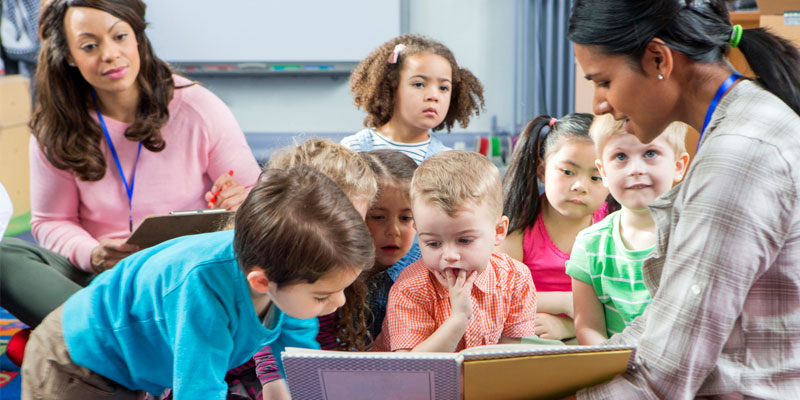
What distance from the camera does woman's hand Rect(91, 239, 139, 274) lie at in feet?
6.02

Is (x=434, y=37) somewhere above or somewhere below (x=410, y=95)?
above

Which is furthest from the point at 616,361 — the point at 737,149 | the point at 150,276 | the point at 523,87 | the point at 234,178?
the point at 523,87

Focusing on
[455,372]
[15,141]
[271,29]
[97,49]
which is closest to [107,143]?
[97,49]

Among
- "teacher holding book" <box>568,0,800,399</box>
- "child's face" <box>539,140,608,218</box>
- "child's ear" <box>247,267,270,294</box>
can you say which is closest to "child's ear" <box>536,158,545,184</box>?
"child's face" <box>539,140,608,218</box>

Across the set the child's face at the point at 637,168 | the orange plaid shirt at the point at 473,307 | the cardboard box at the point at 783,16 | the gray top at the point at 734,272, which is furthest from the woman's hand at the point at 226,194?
the cardboard box at the point at 783,16

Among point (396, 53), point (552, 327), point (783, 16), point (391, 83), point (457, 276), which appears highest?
point (783, 16)

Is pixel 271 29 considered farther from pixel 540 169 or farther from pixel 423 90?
pixel 540 169

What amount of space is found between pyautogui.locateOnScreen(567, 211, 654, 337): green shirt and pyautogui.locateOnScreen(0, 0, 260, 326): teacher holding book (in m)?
0.94

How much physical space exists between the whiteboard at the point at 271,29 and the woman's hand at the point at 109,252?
3.09 meters

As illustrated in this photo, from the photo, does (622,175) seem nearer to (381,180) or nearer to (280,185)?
(381,180)

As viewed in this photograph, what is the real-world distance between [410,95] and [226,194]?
2.48 feet

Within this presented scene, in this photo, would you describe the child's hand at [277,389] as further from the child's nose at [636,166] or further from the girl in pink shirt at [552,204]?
the child's nose at [636,166]

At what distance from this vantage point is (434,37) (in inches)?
192

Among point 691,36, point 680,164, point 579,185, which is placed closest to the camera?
point 691,36
